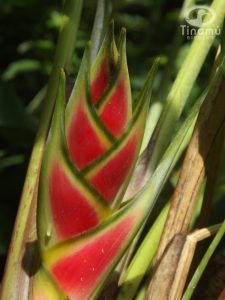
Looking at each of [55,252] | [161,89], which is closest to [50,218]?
[55,252]

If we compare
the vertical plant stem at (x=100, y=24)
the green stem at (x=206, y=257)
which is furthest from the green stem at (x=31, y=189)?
the green stem at (x=206, y=257)

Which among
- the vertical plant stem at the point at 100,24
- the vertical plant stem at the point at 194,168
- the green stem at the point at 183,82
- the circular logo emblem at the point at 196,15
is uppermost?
the vertical plant stem at the point at 100,24

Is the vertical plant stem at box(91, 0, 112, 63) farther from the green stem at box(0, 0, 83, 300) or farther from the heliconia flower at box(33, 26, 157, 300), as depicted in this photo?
the heliconia flower at box(33, 26, 157, 300)

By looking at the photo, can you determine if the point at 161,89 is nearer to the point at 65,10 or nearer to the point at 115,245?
the point at 65,10

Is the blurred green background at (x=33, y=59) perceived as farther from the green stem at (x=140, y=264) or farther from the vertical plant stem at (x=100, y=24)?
the green stem at (x=140, y=264)

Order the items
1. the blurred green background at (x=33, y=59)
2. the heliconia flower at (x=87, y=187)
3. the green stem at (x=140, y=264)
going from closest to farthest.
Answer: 1. the heliconia flower at (x=87, y=187)
2. the green stem at (x=140, y=264)
3. the blurred green background at (x=33, y=59)

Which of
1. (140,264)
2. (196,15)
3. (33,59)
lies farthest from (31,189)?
(33,59)

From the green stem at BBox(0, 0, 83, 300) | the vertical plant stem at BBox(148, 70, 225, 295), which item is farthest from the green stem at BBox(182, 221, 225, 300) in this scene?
the green stem at BBox(0, 0, 83, 300)
